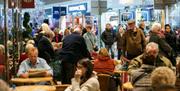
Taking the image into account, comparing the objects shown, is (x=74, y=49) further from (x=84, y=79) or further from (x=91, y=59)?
(x=84, y=79)

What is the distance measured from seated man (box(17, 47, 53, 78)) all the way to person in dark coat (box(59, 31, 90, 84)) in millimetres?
1301

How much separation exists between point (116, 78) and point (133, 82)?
286 centimetres

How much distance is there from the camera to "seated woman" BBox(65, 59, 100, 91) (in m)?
5.05

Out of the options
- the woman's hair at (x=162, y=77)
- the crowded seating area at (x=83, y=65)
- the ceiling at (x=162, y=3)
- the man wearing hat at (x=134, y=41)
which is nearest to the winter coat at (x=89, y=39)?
the crowded seating area at (x=83, y=65)


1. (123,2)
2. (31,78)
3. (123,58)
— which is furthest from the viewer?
(123,2)

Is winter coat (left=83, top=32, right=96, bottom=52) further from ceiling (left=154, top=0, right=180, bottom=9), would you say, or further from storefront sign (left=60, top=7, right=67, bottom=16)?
storefront sign (left=60, top=7, right=67, bottom=16)

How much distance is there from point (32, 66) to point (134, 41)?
2.80 metres

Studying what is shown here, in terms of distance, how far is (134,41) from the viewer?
9.18 metres

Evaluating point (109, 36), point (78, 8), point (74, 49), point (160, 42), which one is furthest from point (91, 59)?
point (78, 8)

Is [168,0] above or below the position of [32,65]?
above

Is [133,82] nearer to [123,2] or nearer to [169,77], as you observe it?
[169,77]

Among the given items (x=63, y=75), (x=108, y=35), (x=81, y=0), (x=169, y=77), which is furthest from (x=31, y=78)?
(x=81, y=0)

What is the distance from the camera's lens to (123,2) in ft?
58.5

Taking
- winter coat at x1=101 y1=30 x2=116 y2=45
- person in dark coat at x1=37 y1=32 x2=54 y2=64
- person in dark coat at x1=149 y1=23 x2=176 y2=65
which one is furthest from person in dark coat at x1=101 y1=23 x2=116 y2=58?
person in dark coat at x1=149 y1=23 x2=176 y2=65
